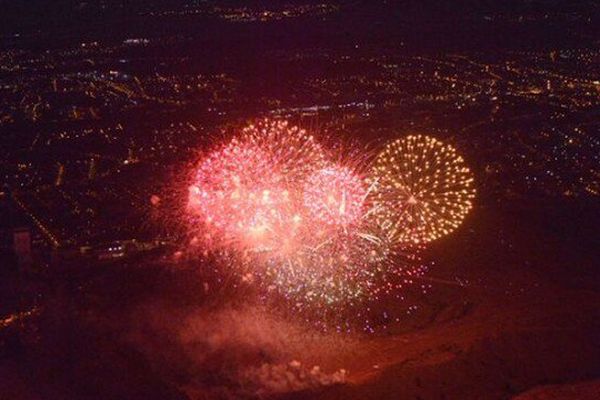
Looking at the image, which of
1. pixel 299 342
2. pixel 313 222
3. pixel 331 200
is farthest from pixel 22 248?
pixel 331 200

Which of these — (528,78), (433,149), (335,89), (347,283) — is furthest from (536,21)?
(347,283)

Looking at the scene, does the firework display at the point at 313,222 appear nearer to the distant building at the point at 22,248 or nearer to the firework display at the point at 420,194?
the firework display at the point at 420,194

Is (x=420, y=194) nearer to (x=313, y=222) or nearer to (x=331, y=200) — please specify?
(x=331, y=200)

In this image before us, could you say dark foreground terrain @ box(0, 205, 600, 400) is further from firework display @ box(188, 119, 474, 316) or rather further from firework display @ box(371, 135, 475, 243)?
firework display @ box(371, 135, 475, 243)

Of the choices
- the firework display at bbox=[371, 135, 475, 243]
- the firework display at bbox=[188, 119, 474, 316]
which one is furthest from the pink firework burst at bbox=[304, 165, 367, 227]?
the firework display at bbox=[371, 135, 475, 243]

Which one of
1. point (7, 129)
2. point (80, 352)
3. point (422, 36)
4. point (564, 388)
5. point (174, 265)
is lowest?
point (564, 388)

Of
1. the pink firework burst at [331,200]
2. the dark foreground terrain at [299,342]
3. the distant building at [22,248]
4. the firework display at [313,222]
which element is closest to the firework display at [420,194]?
the firework display at [313,222]

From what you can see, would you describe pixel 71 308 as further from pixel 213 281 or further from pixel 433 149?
pixel 433 149

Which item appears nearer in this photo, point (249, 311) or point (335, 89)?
point (249, 311)
